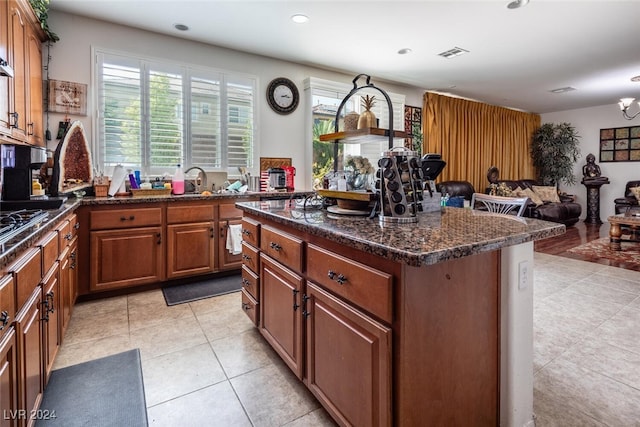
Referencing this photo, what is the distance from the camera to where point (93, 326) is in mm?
2463

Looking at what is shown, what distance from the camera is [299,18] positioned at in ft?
10.7

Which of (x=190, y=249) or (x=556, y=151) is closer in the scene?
(x=190, y=249)

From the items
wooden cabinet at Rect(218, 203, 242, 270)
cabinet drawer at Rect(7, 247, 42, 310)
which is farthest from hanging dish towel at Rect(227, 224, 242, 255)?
cabinet drawer at Rect(7, 247, 42, 310)

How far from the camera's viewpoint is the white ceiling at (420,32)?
120 inches

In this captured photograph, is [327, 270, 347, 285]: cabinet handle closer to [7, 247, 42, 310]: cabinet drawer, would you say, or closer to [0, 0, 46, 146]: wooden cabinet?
[7, 247, 42, 310]: cabinet drawer

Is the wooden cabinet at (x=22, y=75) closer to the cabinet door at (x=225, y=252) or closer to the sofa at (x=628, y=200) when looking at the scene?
the cabinet door at (x=225, y=252)

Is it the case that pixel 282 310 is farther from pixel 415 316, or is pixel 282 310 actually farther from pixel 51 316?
pixel 51 316

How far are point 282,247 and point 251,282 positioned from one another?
60 cm

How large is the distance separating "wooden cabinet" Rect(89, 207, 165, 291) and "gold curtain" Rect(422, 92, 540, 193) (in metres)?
4.72

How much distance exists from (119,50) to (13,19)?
1.25 metres

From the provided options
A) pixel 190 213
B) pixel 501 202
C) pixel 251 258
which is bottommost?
pixel 251 258

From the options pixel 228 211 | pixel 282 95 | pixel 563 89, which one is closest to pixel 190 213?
pixel 228 211

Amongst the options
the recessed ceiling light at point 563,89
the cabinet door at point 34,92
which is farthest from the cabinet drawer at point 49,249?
the recessed ceiling light at point 563,89

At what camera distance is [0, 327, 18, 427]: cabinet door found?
1.04 metres
